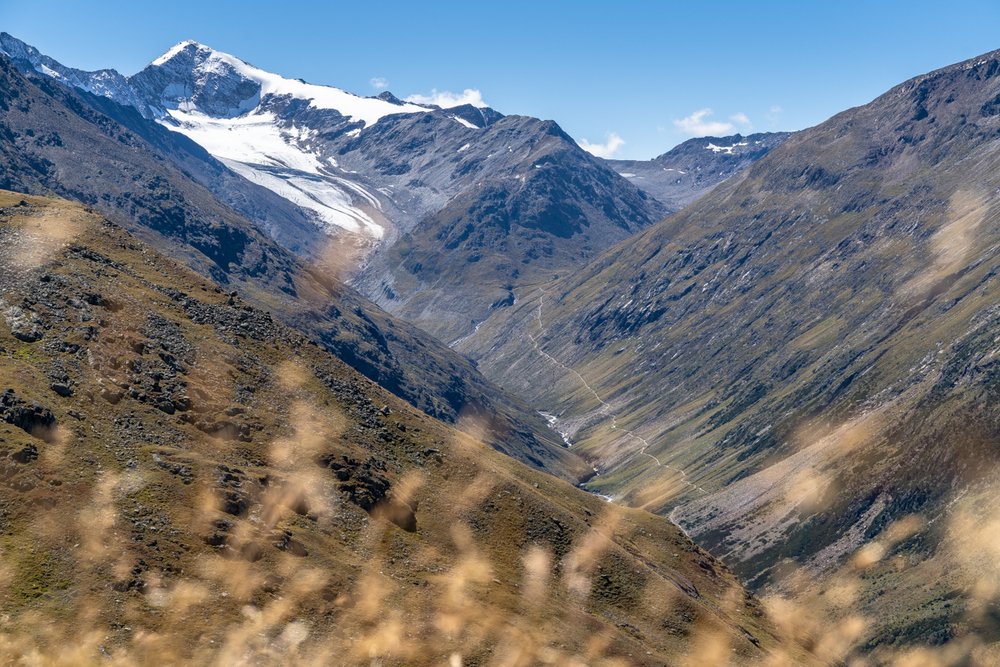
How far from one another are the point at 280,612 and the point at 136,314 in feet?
209

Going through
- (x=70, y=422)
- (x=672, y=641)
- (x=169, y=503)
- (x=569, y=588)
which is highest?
(x=70, y=422)

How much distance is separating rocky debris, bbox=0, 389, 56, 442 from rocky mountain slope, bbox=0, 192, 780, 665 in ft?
0.57

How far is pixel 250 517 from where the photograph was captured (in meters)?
115

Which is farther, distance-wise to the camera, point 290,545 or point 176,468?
point 176,468

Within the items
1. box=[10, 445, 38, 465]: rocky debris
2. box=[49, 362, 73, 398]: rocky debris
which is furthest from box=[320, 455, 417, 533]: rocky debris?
box=[10, 445, 38, 465]: rocky debris

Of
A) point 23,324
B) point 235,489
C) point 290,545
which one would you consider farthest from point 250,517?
point 23,324

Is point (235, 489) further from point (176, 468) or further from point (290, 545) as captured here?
point (290, 545)

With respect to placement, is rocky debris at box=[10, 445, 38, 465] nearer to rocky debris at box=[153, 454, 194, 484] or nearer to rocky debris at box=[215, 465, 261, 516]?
rocky debris at box=[153, 454, 194, 484]

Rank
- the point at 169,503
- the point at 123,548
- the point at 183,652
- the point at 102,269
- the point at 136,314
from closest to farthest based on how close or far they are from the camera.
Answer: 1. the point at 183,652
2. the point at 123,548
3. the point at 169,503
4. the point at 136,314
5. the point at 102,269

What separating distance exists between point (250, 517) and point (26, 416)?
27.3 m

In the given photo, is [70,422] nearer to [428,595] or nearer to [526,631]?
[428,595]

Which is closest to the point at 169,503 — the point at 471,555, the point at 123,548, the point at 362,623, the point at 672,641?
the point at 123,548

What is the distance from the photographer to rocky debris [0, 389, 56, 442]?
108562mm

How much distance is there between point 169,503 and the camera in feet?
357
